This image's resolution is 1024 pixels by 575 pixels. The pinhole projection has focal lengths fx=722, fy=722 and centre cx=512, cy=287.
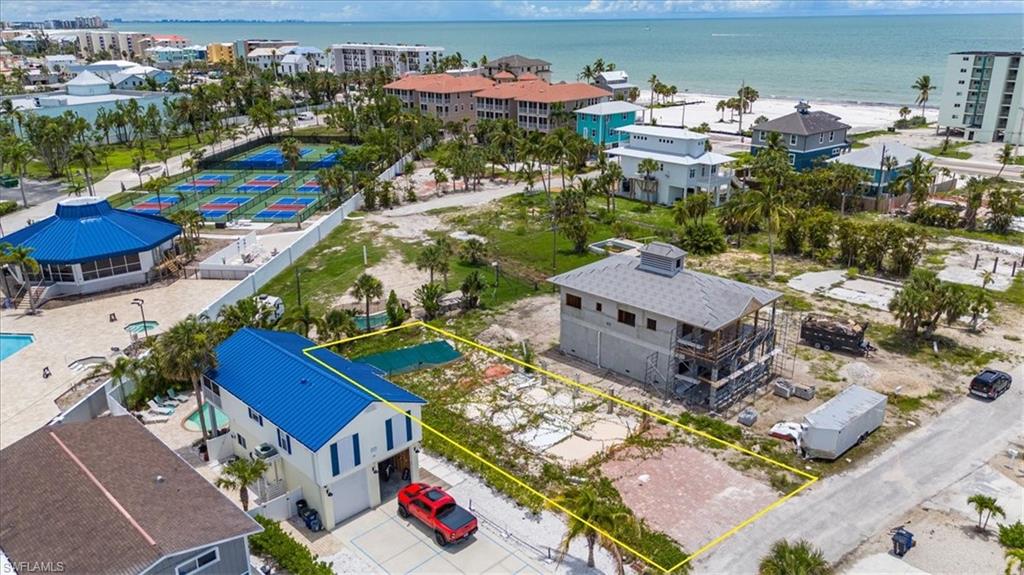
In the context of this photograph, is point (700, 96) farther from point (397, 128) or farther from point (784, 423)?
point (784, 423)

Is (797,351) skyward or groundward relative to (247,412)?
groundward

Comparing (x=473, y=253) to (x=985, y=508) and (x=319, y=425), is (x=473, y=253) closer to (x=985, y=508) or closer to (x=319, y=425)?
Result: (x=319, y=425)

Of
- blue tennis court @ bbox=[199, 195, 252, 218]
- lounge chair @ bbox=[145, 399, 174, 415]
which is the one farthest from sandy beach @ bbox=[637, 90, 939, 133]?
lounge chair @ bbox=[145, 399, 174, 415]

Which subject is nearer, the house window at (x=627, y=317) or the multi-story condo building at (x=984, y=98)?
the house window at (x=627, y=317)

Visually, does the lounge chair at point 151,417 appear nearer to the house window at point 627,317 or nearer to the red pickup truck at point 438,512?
the red pickup truck at point 438,512

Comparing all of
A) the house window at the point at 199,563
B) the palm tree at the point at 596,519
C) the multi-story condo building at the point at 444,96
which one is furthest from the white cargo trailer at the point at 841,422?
the multi-story condo building at the point at 444,96

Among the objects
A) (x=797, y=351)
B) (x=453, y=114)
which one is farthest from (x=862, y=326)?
(x=453, y=114)
